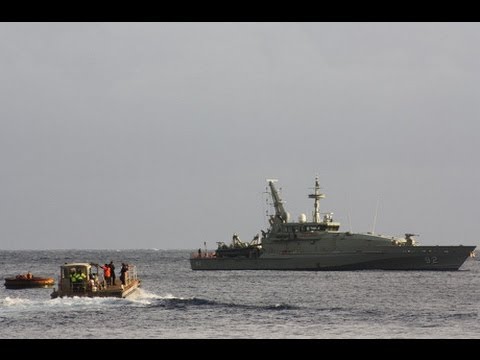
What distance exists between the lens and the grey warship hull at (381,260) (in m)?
104

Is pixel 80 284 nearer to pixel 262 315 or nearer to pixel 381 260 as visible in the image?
pixel 262 315

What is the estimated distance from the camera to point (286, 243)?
10762 cm

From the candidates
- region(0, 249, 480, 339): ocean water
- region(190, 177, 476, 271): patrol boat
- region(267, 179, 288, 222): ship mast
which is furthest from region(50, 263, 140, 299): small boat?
region(267, 179, 288, 222): ship mast

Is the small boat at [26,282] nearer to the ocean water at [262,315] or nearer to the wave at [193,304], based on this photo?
the ocean water at [262,315]

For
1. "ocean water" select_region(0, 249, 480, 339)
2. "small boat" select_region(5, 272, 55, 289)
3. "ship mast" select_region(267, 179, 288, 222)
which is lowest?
"ocean water" select_region(0, 249, 480, 339)

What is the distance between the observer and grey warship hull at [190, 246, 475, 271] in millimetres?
103938

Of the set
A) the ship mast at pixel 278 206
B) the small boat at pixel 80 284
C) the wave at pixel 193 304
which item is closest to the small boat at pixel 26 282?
the wave at pixel 193 304

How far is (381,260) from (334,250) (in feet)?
19.5

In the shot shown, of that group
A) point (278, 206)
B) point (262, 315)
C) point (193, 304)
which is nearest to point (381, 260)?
point (278, 206)

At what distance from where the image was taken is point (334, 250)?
103938 millimetres

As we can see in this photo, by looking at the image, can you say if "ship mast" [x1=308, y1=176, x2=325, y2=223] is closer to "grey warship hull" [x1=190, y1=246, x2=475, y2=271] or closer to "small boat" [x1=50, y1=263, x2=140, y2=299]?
"grey warship hull" [x1=190, y1=246, x2=475, y2=271]
